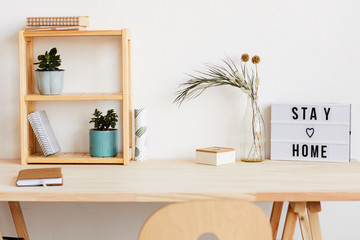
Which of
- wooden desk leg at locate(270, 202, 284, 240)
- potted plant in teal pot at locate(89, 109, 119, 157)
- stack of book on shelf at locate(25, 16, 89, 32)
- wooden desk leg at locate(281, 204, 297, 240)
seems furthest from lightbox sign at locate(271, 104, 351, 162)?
stack of book on shelf at locate(25, 16, 89, 32)

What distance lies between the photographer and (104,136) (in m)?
2.24

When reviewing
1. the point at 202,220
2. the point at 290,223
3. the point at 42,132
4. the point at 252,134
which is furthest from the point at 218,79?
the point at 202,220

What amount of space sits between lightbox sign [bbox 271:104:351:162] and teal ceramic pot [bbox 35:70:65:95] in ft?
3.14

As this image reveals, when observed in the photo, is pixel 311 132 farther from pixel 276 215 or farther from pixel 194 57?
pixel 194 57

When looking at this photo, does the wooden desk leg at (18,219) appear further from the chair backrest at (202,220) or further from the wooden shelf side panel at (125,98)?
the chair backrest at (202,220)

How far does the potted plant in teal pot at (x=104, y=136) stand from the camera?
224 centimetres

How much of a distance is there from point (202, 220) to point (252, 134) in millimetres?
1050

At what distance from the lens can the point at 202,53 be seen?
234cm

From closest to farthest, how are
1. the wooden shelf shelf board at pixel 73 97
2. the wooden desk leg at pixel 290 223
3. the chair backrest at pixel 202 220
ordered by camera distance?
the chair backrest at pixel 202 220
the wooden desk leg at pixel 290 223
the wooden shelf shelf board at pixel 73 97

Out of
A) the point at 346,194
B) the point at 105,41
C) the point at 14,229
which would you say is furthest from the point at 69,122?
the point at 346,194

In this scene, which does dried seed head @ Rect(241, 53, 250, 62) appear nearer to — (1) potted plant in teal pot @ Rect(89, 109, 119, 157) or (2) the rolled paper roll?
(2) the rolled paper roll

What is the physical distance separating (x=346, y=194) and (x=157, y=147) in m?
0.96

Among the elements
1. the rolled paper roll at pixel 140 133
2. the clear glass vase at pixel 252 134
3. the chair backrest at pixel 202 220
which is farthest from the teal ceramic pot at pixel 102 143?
the chair backrest at pixel 202 220

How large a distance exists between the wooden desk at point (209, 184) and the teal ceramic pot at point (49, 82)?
1.09 ft
